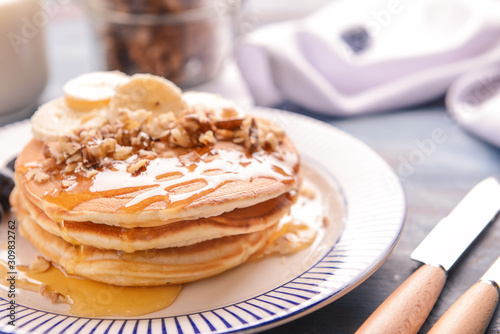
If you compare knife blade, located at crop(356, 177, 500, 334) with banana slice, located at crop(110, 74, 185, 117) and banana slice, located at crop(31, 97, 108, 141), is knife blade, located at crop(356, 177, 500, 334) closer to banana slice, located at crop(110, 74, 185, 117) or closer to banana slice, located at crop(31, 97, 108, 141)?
banana slice, located at crop(110, 74, 185, 117)

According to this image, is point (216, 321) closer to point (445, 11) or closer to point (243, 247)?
point (243, 247)

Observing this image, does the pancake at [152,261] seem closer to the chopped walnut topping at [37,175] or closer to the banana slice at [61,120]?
the chopped walnut topping at [37,175]

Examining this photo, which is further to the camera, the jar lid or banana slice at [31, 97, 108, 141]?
the jar lid

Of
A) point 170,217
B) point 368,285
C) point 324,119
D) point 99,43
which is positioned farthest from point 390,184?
point 99,43

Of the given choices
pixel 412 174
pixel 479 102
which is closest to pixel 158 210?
pixel 412 174

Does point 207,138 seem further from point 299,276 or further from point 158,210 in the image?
point 299,276

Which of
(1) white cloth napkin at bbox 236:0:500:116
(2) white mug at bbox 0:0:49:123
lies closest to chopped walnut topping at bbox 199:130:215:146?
(1) white cloth napkin at bbox 236:0:500:116

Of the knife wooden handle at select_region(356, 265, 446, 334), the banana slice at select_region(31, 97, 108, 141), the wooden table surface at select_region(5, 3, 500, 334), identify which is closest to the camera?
the knife wooden handle at select_region(356, 265, 446, 334)
